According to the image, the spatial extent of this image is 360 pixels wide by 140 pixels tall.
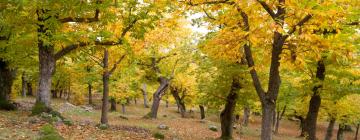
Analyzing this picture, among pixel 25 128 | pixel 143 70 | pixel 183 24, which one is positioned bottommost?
pixel 25 128

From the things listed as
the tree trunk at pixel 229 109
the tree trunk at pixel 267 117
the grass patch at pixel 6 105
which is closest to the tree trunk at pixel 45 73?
the grass patch at pixel 6 105

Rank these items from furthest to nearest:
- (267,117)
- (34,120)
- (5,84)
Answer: (5,84) → (34,120) → (267,117)

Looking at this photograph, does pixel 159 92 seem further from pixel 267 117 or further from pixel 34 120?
pixel 267 117

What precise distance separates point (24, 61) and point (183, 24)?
14.1 m

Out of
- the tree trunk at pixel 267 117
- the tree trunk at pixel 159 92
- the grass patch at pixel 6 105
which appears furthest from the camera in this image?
the tree trunk at pixel 159 92

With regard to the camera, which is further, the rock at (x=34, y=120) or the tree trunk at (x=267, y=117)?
the rock at (x=34, y=120)

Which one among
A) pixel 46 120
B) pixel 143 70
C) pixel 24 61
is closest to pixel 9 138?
pixel 46 120

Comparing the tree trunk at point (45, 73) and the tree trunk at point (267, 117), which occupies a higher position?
the tree trunk at point (45, 73)

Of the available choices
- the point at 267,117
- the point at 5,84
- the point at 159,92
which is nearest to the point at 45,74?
the point at 5,84

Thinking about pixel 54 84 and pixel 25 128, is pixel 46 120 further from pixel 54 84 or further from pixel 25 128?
pixel 54 84

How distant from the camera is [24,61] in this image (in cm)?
2170

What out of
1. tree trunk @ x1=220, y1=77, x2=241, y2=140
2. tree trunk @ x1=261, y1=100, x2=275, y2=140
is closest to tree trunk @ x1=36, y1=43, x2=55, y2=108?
tree trunk @ x1=220, y1=77, x2=241, y2=140

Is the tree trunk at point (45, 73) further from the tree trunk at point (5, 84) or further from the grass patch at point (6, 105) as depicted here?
the tree trunk at point (5, 84)

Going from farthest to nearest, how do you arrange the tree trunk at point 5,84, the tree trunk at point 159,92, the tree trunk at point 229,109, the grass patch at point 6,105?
the tree trunk at point 159,92
the tree trunk at point 229,109
the tree trunk at point 5,84
the grass patch at point 6,105
